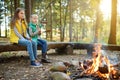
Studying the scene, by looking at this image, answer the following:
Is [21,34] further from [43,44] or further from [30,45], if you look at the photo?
[43,44]

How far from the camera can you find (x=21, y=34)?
7.62 metres

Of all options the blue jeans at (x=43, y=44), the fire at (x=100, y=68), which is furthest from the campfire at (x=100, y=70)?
the blue jeans at (x=43, y=44)

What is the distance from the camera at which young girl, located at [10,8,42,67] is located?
7277 mm

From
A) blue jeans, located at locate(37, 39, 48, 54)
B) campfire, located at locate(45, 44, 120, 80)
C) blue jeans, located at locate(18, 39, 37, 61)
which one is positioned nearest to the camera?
campfire, located at locate(45, 44, 120, 80)

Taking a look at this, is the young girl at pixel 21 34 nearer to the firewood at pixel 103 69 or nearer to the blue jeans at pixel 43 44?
the blue jeans at pixel 43 44

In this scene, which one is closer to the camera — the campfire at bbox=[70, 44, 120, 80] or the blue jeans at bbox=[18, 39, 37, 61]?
the campfire at bbox=[70, 44, 120, 80]

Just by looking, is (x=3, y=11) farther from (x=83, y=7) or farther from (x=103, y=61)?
(x=103, y=61)

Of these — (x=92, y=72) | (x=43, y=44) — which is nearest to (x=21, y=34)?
(x=43, y=44)

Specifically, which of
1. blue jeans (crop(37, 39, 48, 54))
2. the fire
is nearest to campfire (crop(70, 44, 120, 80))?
the fire

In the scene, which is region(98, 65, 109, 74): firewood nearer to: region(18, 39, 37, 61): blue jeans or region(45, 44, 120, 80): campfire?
region(45, 44, 120, 80): campfire

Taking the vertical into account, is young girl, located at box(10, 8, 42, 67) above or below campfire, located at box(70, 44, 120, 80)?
above

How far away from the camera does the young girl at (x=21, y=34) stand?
7277mm

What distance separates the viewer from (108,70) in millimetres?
5379

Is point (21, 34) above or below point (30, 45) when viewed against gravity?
above
